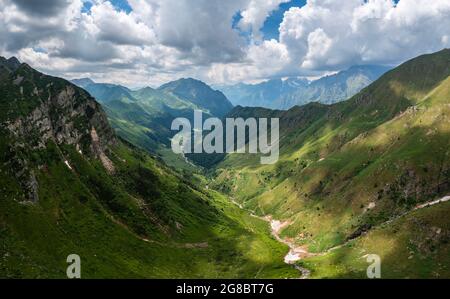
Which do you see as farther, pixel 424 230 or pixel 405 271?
pixel 424 230
